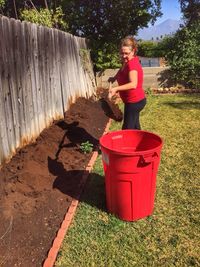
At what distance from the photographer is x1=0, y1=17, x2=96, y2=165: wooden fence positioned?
5.13 meters

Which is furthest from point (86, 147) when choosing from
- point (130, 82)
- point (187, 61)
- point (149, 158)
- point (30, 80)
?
point (187, 61)

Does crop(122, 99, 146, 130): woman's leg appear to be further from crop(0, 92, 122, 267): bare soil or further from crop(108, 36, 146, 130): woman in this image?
crop(0, 92, 122, 267): bare soil

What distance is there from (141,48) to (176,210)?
53.1 ft

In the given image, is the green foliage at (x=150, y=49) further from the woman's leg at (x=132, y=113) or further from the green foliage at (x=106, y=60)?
the woman's leg at (x=132, y=113)

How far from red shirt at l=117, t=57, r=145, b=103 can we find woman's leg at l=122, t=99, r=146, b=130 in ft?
0.24

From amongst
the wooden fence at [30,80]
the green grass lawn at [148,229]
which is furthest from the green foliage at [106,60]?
the green grass lawn at [148,229]

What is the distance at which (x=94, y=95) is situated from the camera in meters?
10.8

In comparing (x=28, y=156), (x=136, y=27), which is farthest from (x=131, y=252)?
(x=136, y=27)

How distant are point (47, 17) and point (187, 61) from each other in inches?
194

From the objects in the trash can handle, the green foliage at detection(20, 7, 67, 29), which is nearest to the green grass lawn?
the trash can handle

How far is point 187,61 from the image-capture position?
40.3 ft

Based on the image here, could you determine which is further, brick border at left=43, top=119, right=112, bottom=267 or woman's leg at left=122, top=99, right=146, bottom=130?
woman's leg at left=122, top=99, right=146, bottom=130

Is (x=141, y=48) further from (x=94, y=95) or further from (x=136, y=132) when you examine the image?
(x=136, y=132)

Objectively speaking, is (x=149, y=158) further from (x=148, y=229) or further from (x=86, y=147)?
(x=86, y=147)
